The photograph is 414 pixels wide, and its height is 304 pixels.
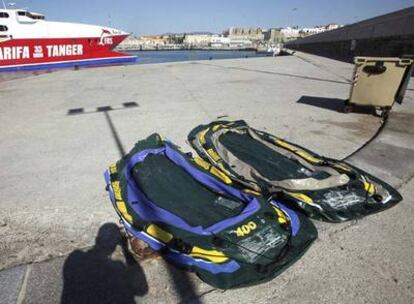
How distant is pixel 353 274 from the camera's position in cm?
203

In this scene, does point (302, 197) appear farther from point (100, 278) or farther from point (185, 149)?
point (185, 149)

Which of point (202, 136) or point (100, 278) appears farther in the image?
point (202, 136)

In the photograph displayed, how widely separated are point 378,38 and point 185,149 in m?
20.3

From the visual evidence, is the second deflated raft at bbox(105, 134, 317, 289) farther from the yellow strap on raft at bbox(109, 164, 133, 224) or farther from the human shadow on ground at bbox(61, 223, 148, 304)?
the human shadow on ground at bbox(61, 223, 148, 304)

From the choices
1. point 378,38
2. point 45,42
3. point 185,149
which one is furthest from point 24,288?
point 378,38

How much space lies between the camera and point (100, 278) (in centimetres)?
199

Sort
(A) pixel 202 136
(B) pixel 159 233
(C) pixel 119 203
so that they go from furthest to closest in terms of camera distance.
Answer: (A) pixel 202 136 → (C) pixel 119 203 → (B) pixel 159 233

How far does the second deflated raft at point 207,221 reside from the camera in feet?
6.40

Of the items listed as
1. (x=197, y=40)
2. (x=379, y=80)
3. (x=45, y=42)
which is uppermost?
(x=197, y=40)

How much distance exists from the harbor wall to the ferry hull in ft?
67.4

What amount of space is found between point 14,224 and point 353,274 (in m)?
3.11

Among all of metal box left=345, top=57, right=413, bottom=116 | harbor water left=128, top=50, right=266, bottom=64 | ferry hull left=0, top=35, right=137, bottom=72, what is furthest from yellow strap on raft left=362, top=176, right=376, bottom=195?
harbor water left=128, top=50, right=266, bottom=64

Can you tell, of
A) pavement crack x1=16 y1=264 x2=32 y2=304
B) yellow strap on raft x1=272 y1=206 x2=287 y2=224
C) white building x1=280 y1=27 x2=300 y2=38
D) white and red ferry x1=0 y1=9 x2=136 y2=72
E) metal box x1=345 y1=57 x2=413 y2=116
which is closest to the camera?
pavement crack x1=16 y1=264 x2=32 y2=304

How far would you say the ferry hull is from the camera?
18.2 m
